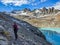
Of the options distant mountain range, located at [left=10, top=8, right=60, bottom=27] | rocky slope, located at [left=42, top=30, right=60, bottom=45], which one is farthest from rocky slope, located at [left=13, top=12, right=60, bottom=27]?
rocky slope, located at [left=42, top=30, right=60, bottom=45]

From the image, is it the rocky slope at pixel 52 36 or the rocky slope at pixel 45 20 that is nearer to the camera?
the rocky slope at pixel 52 36

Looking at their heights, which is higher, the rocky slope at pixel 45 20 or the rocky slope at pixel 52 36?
the rocky slope at pixel 45 20

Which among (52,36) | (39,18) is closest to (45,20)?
(39,18)

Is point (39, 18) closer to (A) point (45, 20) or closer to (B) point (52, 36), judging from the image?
(A) point (45, 20)

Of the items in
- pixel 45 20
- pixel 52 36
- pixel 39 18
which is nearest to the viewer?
pixel 52 36

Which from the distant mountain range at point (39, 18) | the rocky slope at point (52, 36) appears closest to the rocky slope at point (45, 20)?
the distant mountain range at point (39, 18)

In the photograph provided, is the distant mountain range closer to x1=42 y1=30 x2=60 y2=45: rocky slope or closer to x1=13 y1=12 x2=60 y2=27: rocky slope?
x1=13 y1=12 x2=60 y2=27: rocky slope

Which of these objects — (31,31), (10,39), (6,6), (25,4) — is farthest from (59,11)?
(10,39)

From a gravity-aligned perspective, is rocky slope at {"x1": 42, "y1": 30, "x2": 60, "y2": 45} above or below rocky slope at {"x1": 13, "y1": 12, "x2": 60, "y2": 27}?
below

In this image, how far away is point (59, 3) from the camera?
50.3 ft

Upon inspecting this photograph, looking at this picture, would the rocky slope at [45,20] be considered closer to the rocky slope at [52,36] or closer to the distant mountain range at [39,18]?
the distant mountain range at [39,18]

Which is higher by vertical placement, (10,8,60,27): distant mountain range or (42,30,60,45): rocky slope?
(10,8,60,27): distant mountain range

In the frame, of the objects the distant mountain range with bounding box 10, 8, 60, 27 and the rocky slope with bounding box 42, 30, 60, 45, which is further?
the distant mountain range with bounding box 10, 8, 60, 27

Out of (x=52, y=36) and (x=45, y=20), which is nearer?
(x=52, y=36)
